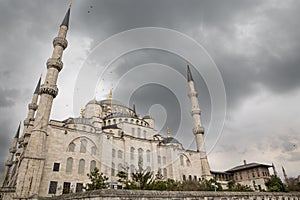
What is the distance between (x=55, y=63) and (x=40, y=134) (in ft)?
29.1

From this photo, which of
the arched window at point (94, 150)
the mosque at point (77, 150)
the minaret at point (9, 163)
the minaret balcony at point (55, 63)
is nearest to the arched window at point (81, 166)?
the mosque at point (77, 150)

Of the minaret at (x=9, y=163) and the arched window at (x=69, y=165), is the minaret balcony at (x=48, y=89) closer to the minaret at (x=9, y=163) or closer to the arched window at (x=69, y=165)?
the arched window at (x=69, y=165)

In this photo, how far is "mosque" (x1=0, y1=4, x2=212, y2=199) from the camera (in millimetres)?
20406

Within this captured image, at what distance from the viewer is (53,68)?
80.9 ft

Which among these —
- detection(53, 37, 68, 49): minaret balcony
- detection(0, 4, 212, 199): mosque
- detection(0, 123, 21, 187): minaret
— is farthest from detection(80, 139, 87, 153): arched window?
detection(0, 123, 21, 187): minaret

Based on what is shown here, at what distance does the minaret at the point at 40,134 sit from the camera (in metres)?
18.5

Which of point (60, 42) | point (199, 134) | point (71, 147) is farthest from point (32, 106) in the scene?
point (199, 134)

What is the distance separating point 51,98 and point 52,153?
249 inches

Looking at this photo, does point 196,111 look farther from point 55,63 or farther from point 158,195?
point 158,195

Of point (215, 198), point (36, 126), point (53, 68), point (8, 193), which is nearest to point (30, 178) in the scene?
point (36, 126)

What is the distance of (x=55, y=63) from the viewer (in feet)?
80.4

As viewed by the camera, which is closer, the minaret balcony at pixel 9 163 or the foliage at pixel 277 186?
the foliage at pixel 277 186

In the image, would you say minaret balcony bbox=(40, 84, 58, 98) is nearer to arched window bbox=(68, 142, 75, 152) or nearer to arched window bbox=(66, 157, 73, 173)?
arched window bbox=(68, 142, 75, 152)

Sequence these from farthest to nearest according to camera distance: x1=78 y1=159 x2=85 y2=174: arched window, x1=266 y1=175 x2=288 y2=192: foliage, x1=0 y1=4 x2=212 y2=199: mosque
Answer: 1. x1=78 y1=159 x2=85 y2=174: arched window
2. x1=266 y1=175 x2=288 y2=192: foliage
3. x1=0 y1=4 x2=212 y2=199: mosque
